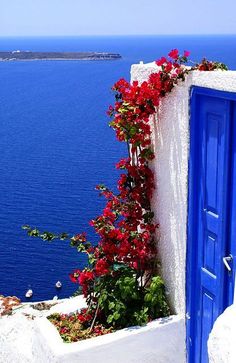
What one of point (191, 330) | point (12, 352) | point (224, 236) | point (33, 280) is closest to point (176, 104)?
point (224, 236)

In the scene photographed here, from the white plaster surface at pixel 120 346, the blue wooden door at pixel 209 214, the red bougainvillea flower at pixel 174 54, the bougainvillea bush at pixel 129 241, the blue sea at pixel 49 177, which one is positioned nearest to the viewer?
the blue wooden door at pixel 209 214

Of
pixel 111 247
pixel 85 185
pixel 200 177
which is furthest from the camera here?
pixel 85 185

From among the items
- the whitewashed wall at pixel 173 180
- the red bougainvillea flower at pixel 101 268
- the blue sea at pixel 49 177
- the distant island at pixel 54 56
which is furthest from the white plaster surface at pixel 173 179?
the distant island at pixel 54 56

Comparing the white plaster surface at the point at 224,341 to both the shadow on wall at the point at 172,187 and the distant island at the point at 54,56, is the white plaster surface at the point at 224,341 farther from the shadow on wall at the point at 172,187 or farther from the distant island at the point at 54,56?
the distant island at the point at 54,56

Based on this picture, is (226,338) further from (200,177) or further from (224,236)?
(200,177)

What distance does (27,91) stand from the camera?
274ft

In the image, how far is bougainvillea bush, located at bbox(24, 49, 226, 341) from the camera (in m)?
4.55

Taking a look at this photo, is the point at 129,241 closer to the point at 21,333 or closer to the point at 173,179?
the point at 173,179

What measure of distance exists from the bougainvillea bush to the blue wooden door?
39 centimetres

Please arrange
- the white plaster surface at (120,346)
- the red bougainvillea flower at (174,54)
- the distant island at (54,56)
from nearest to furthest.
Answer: the white plaster surface at (120,346), the red bougainvillea flower at (174,54), the distant island at (54,56)

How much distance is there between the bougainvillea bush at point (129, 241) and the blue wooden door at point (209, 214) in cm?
39

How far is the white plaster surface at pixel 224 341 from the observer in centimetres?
240

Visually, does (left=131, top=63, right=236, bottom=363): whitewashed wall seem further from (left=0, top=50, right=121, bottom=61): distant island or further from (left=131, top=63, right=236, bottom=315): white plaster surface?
(left=0, top=50, right=121, bottom=61): distant island

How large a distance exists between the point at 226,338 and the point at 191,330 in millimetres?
1984
